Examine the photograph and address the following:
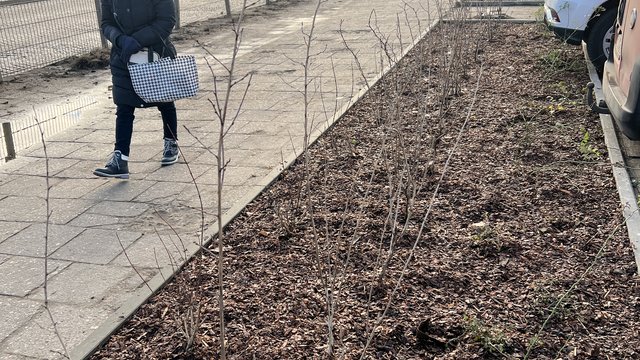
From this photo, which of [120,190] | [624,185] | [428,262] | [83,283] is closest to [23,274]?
[83,283]

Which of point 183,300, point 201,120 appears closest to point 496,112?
point 201,120

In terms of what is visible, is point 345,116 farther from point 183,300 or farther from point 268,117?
point 183,300

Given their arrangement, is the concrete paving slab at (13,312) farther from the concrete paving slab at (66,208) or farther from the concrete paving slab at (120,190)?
the concrete paving slab at (120,190)

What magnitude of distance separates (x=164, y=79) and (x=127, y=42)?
1.28 feet

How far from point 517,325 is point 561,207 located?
1.53 m

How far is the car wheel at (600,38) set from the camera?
27.6 feet

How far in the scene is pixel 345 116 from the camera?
23.8 ft

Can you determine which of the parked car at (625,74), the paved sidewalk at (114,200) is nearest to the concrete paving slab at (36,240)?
the paved sidewalk at (114,200)

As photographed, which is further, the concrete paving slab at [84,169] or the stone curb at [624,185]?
the concrete paving slab at [84,169]

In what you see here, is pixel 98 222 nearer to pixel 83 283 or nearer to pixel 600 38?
pixel 83 283

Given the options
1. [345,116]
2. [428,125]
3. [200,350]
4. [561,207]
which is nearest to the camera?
[200,350]

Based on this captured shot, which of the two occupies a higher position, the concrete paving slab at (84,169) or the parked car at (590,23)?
the parked car at (590,23)

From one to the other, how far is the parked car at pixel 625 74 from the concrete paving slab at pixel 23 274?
3955mm

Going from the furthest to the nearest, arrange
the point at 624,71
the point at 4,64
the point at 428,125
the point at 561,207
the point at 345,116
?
the point at 4,64 → the point at 345,116 → the point at 428,125 → the point at 624,71 → the point at 561,207
